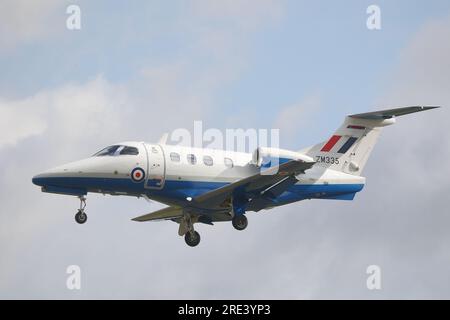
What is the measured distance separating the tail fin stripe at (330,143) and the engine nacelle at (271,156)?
3114mm

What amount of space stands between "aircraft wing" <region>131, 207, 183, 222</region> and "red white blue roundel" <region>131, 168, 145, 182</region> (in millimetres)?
4335

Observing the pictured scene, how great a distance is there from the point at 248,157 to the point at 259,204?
79.3 inches

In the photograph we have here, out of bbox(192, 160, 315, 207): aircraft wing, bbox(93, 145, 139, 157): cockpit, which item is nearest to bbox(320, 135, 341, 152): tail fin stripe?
bbox(192, 160, 315, 207): aircraft wing

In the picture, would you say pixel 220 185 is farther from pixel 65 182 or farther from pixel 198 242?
pixel 65 182

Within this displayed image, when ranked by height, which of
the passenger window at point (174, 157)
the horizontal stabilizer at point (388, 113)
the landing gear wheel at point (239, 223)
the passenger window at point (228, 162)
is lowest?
the landing gear wheel at point (239, 223)

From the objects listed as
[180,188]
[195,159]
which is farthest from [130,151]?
[195,159]

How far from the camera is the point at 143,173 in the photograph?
4091cm

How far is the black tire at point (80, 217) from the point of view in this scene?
40.3 meters

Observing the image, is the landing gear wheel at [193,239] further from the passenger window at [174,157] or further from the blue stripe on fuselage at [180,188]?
the passenger window at [174,157]

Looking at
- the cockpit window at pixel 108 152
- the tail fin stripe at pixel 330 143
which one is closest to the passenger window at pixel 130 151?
the cockpit window at pixel 108 152

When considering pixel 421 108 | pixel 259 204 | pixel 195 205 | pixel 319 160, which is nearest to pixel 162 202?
pixel 195 205

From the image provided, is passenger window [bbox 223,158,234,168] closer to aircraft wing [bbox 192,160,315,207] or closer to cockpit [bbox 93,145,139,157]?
aircraft wing [bbox 192,160,315,207]

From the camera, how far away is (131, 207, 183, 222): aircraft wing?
4509cm

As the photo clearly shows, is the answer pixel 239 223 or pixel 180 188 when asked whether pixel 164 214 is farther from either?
pixel 239 223
